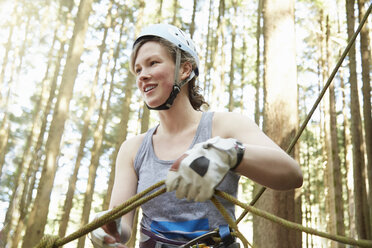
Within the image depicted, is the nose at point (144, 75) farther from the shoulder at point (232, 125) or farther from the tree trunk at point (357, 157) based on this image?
the tree trunk at point (357, 157)

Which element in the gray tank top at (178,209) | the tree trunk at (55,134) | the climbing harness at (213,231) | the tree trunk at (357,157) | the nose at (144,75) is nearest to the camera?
the climbing harness at (213,231)

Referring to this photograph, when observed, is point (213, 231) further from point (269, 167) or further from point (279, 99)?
point (279, 99)

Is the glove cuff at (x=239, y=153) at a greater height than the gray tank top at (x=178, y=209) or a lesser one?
greater

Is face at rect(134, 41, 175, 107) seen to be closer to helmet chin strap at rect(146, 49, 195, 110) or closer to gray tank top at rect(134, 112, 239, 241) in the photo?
helmet chin strap at rect(146, 49, 195, 110)

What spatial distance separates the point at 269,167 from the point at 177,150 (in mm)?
610

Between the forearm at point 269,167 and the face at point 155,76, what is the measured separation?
702 millimetres

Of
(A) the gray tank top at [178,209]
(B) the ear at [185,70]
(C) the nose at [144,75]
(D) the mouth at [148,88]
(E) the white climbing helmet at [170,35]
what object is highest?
(E) the white climbing helmet at [170,35]

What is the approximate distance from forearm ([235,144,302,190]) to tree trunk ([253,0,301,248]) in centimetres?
183

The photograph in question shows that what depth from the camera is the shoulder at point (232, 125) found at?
5.51 feet

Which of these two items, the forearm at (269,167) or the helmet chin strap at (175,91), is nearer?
the forearm at (269,167)

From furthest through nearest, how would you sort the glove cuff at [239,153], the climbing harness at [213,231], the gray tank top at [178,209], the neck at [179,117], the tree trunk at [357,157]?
the tree trunk at [357,157]
the neck at [179,117]
the gray tank top at [178,209]
the glove cuff at [239,153]
the climbing harness at [213,231]

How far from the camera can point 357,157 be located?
614 centimetres

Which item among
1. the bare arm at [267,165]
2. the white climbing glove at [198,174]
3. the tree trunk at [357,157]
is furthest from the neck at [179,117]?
the tree trunk at [357,157]

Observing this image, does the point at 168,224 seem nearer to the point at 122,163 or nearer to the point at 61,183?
the point at 122,163
